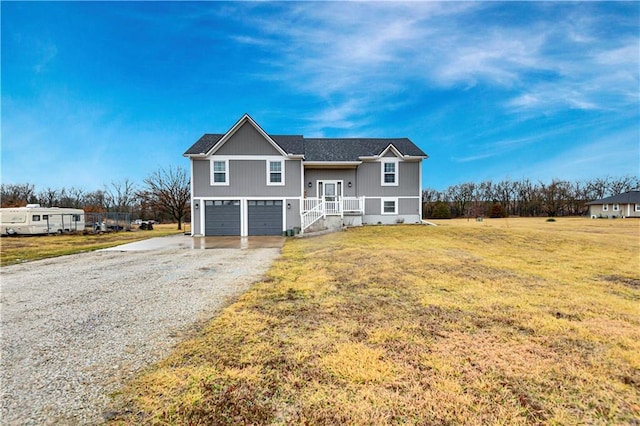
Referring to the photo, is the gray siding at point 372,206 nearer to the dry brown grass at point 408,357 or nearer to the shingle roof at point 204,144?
the shingle roof at point 204,144

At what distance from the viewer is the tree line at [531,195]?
4634 cm

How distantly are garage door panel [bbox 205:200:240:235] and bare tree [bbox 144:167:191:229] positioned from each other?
424 inches

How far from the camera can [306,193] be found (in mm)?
19031

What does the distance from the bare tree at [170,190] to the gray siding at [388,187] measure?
59.8 ft

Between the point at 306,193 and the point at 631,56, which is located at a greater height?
the point at 631,56

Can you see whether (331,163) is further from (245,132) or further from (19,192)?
(19,192)

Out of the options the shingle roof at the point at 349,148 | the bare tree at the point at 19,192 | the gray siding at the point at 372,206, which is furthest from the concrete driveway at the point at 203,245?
the bare tree at the point at 19,192

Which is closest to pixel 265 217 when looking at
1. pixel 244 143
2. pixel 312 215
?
pixel 312 215

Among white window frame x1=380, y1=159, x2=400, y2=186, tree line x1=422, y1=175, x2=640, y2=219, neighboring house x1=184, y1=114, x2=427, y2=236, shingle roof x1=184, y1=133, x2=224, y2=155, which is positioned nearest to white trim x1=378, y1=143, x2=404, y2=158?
white window frame x1=380, y1=159, x2=400, y2=186

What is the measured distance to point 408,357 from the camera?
2859 millimetres

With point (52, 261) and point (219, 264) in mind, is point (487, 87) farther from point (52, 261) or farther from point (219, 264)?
point (52, 261)

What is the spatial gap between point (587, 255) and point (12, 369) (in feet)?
45.6

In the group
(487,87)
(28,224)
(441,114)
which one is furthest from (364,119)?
(28,224)

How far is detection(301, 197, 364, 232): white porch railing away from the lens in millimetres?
16766
